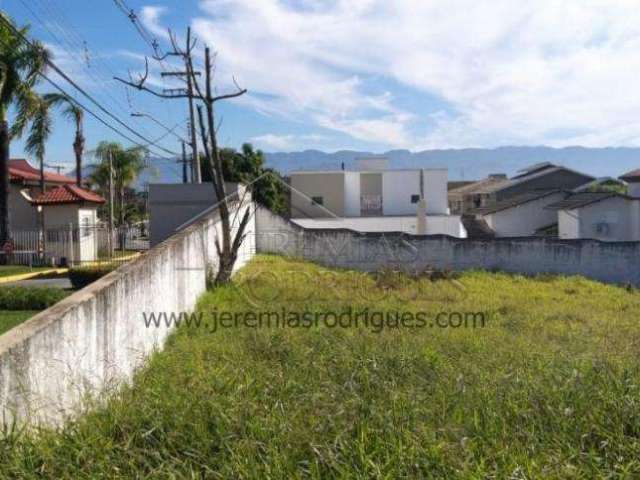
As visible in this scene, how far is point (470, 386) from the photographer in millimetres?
4766

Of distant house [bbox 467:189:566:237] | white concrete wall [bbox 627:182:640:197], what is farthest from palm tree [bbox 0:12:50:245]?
white concrete wall [bbox 627:182:640:197]

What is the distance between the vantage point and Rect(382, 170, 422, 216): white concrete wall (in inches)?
1308

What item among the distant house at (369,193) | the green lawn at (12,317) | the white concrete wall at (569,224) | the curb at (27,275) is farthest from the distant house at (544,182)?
the green lawn at (12,317)

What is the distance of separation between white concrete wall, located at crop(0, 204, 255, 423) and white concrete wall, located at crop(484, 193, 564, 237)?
23.4 metres

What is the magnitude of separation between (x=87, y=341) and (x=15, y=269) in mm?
15888

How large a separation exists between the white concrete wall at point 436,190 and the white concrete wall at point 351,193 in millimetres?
3718

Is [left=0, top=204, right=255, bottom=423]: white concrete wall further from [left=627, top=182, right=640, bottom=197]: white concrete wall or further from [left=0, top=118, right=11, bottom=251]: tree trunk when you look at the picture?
[left=627, top=182, right=640, bottom=197]: white concrete wall

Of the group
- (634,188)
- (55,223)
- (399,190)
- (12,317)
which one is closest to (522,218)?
(634,188)

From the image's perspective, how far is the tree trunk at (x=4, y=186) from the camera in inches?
789

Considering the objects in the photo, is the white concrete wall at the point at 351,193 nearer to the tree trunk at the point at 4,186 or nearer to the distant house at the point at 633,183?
the distant house at the point at 633,183

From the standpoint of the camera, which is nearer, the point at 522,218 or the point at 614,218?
the point at 614,218

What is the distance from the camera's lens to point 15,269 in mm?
18484

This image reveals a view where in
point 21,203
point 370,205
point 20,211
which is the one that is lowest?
point 20,211

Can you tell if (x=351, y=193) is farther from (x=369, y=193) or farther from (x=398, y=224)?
(x=398, y=224)
